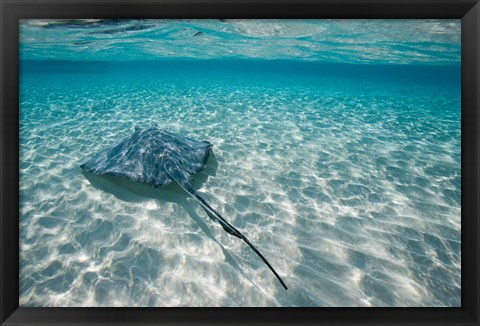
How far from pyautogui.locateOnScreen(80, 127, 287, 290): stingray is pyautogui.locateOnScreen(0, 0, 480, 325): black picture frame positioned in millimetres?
2015

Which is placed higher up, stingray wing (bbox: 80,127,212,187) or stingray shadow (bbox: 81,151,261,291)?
stingray wing (bbox: 80,127,212,187)

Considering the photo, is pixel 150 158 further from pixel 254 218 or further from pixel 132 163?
pixel 254 218

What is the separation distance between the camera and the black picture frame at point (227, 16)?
2414 mm

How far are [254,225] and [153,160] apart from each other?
2.19 meters

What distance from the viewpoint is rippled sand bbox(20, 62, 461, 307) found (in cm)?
302

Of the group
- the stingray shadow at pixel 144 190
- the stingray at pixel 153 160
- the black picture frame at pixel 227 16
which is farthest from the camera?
the stingray at pixel 153 160

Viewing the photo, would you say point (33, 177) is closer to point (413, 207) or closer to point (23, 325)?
point (23, 325)

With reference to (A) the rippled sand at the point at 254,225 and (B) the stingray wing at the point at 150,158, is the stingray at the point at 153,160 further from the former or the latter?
(A) the rippled sand at the point at 254,225

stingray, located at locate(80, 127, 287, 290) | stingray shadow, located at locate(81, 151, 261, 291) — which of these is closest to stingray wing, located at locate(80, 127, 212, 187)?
stingray, located at locate(80, 127, 287, 290)

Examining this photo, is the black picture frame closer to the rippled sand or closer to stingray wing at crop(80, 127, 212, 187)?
the rippled sand

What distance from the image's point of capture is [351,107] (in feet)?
38.8

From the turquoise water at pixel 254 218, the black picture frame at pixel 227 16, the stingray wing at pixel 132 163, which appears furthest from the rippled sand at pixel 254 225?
the black picture frame at pixel 227 16

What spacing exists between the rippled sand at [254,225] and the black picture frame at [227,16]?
0.40m

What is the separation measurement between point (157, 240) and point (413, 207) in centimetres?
427
